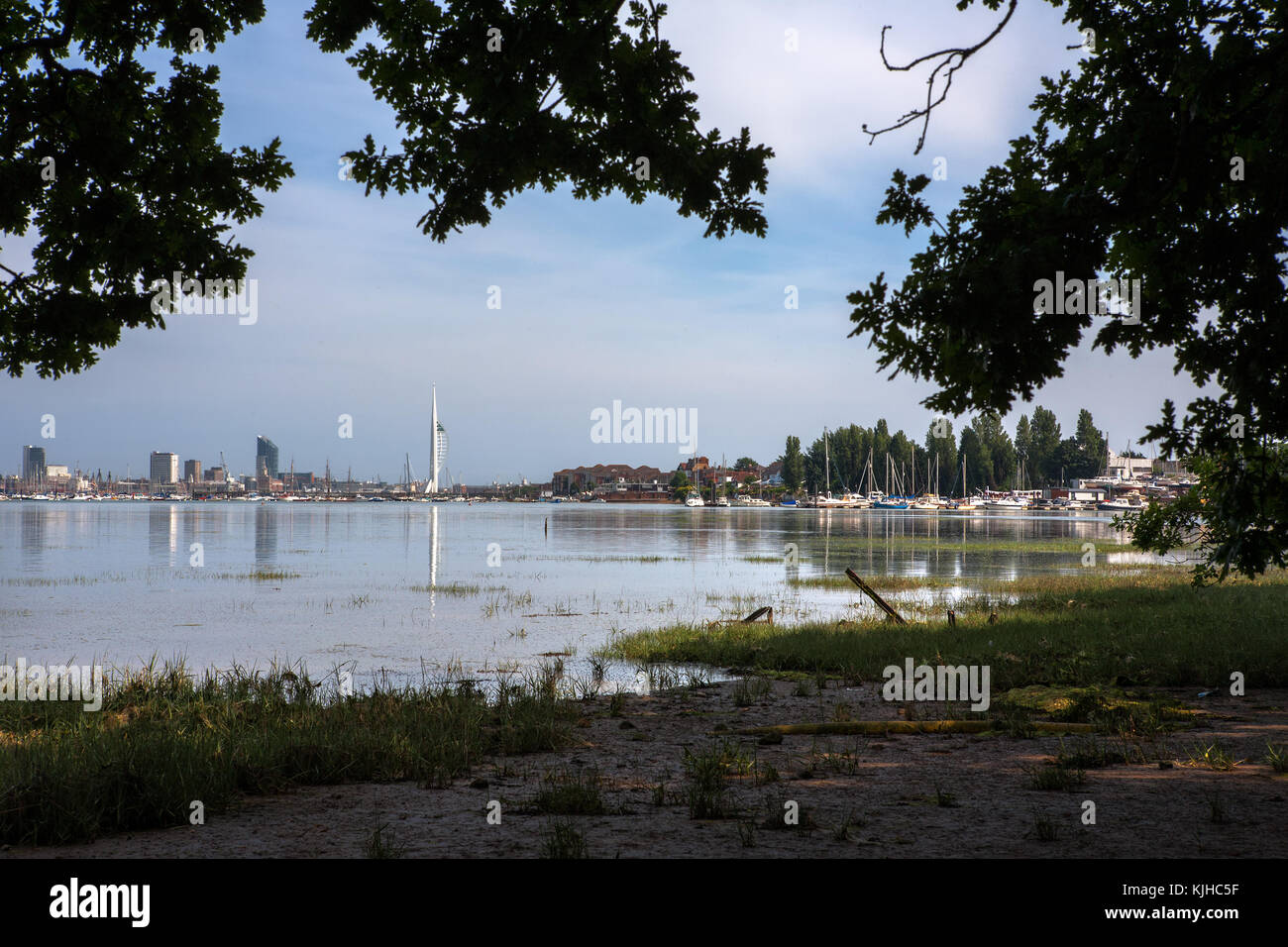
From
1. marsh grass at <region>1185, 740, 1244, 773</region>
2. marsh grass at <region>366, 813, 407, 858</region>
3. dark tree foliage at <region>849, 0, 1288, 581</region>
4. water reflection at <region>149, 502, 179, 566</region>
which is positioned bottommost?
water reflection at <region>149, 502, 179, 566</region>

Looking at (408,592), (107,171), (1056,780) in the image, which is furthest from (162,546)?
(1056,780)

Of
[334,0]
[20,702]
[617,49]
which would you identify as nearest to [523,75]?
[617,49]

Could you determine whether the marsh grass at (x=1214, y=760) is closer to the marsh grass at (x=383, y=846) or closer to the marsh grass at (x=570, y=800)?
the marsh grass at (x=570, y=800)

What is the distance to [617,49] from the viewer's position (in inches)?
367

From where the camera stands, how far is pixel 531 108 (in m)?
8.98

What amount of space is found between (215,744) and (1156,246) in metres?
11.3

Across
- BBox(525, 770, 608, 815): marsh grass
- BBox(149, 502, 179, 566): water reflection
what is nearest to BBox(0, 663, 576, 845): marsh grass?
BBox(525, 770, 608, 815): marsh grass

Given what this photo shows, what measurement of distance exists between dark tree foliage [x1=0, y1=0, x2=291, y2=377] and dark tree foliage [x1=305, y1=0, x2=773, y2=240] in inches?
101

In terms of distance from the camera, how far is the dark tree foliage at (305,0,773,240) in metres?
8.81

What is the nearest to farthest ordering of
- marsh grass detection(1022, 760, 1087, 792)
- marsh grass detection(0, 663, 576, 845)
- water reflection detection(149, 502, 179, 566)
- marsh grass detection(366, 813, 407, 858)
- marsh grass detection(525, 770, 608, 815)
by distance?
marsh grass detection(366, 813, 407, 858) < marsh grass detection(0, 663, 576, 845) < marsh grass detection(525, 770, 608, 815) < marsh grass detection(1022, 760, 1087, 792) < water reflection detection(149, 502, 179, 566)

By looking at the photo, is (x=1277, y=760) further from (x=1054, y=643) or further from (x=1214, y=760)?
(x=1054, y=643)

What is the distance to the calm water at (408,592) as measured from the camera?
24.3 meters

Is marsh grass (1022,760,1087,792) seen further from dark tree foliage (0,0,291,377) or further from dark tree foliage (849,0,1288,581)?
dark tree foliage (0,0,291,377)

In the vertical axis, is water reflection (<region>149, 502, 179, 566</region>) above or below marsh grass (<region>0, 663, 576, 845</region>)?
below
